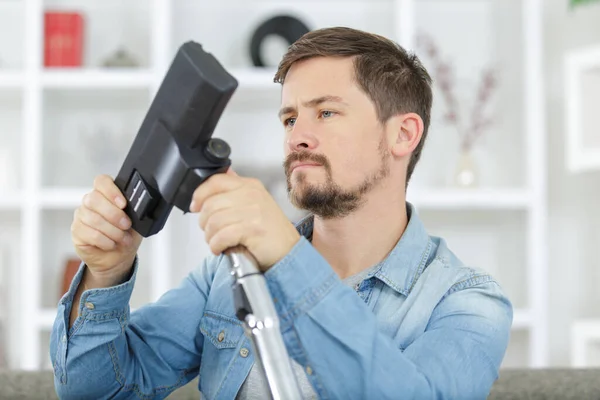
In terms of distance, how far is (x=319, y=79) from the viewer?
148 cm

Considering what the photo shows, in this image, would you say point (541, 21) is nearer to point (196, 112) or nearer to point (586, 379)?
point (586, 379)

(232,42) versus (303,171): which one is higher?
(232,42)

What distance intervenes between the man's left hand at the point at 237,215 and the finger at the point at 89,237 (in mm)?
278

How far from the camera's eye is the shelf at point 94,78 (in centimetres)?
338

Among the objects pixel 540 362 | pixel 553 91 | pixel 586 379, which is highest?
pixel 553 91

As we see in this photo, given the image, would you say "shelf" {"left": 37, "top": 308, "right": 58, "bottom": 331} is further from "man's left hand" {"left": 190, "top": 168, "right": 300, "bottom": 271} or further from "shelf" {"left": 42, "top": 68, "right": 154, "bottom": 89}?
"man's left hand" {"left": 190, "top": 168, "right": 300, "bottom": 271}

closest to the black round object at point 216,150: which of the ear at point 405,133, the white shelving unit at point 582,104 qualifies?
the ear at point 405,133

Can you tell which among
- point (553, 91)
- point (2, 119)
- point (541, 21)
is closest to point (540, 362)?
point (553, 91)

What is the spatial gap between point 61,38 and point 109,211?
2553mm

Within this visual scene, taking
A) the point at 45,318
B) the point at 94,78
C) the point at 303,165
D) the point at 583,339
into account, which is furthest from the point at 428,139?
the point at 303,165

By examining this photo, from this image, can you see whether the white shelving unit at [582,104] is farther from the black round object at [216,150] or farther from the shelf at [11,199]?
the black round object at [216,150]

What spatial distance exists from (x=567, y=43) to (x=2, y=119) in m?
2.48

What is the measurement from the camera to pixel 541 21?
3.77 metres

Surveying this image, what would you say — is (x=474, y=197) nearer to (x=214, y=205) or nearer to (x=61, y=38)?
(x=61, y=38)
